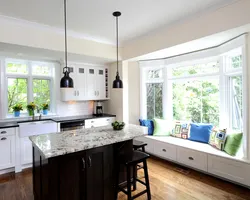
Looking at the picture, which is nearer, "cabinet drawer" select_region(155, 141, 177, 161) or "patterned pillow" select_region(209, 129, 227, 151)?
"patterned pillow" select_region(209, 129, 227, 151)

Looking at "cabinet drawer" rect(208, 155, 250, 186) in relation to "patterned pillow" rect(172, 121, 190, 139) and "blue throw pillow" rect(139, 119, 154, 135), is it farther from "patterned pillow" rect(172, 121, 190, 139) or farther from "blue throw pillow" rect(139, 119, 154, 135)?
"blue throw pillow" rect(139, 119, 154, 135)

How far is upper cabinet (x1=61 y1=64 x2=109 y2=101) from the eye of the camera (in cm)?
429

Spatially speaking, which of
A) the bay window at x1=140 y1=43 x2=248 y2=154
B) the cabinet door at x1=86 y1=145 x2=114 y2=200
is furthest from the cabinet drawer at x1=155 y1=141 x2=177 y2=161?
the cabinet door at x1=86 y1=145 x2=114 y2=200

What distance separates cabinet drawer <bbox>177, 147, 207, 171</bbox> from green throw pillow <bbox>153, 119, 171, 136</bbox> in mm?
697

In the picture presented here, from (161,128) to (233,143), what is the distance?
5.21 feet

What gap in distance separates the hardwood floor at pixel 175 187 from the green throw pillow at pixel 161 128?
0.92m

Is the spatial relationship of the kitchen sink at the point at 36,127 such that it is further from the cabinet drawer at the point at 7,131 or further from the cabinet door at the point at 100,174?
the cabinet door at the point at 100,174

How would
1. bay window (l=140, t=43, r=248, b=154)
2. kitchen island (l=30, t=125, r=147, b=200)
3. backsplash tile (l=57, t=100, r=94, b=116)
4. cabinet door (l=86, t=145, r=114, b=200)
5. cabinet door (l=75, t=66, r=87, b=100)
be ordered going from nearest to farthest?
kitchen island (l=30, t=125, r=147, b=200) → cabinet door (l=86, t=145, r=114, b=200) → bay window (l=140, t=43, r=248, b=154) → cabinet door (l=75, t=66, r=87, b=100) → backsplash tile (l=57, t=100, r=94, b=116)

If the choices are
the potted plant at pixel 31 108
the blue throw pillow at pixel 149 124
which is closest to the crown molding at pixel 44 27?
the potted plant at pixel 31 108

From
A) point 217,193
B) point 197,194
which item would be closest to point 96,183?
point 197,194

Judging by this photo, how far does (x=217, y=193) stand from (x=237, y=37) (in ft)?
8.18

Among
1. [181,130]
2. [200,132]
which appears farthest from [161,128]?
[200,132]

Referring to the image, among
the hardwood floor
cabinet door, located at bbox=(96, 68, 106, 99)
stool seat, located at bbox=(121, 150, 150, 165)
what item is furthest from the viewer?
cabinet door, located at bbox=(96, 68, 106, 99)

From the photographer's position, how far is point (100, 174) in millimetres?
2133
